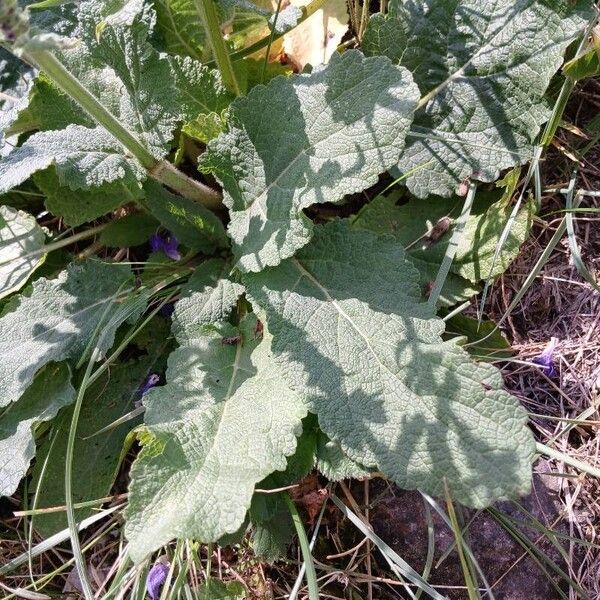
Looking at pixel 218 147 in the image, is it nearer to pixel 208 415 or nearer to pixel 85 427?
pixel 208 415

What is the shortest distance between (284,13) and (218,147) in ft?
1.51

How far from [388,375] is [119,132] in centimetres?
85

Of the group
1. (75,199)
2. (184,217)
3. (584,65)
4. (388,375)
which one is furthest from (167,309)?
(584,65)

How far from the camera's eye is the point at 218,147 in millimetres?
1752

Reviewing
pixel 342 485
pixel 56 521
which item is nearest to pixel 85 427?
pixel 56 521

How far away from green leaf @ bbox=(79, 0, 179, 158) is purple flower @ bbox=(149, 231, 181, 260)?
1.20ft

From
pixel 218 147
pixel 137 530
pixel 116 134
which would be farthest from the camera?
pixel 218 147

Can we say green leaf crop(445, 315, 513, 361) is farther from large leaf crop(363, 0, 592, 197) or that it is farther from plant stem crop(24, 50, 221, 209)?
plant stem crop(24, 50, 221, 209)

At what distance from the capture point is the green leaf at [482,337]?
1875mm

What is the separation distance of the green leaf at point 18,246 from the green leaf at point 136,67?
53 cm

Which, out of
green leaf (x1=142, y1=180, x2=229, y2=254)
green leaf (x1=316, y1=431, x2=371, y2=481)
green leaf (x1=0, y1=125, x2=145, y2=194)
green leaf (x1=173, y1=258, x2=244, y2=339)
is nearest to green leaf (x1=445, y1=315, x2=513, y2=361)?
green leaf (x1=316, y1=431, x2=371, y2=481)

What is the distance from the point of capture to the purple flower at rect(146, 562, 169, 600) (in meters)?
1.78

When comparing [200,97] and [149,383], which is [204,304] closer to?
[149,383]

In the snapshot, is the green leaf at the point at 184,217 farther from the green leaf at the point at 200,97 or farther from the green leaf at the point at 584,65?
the green leaf at the point at 584,65
